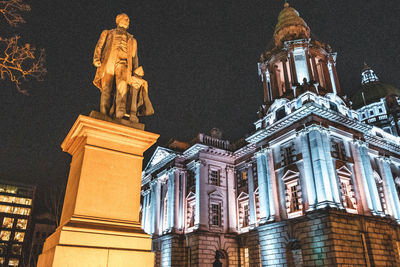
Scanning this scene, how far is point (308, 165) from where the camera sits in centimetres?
2564

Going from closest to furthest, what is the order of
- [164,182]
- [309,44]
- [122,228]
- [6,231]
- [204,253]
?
[122,228], [204,253], [309,44], [164,182], [6,231]

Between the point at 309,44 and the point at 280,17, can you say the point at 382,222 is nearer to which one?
the point at 309,44

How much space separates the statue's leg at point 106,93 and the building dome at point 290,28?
32.3 metres

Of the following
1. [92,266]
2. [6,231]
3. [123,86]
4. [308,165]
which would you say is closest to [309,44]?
[308,165]

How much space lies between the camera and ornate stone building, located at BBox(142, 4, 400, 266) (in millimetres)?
24047

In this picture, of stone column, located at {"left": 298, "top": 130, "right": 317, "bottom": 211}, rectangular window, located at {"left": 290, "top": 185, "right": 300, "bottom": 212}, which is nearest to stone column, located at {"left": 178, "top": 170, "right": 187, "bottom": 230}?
rectangular window, located at {"left": 290, "top": 185, "right": 300, "bottom": 212}

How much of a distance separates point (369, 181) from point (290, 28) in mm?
19272

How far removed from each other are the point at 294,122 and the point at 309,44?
10.5m

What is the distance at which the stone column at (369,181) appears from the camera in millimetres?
26656

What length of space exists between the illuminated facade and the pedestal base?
85434 mm

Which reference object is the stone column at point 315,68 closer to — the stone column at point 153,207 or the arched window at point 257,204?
the arched window at point 257,204

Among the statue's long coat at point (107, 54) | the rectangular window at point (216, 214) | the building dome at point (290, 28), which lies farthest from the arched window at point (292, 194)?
the statue's long coat at point (107, 54)

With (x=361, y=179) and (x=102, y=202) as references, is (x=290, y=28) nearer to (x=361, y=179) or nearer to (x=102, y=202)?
(x=361, y=179)

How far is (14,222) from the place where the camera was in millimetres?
83188
